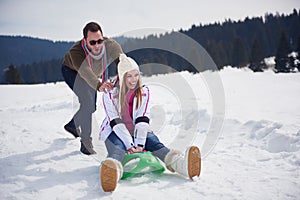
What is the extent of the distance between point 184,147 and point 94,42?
5.74 ft

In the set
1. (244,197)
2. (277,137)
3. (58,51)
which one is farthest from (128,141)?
(58,51)

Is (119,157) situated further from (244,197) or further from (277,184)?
(277,184)

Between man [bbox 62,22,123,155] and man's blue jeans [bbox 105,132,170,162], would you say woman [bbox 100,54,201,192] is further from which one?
man [bbox 62,22,123,155]

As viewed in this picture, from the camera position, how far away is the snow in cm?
217

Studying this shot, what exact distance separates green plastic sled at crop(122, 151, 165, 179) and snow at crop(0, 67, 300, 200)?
6 cm

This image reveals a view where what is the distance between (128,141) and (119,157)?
0.88 ft

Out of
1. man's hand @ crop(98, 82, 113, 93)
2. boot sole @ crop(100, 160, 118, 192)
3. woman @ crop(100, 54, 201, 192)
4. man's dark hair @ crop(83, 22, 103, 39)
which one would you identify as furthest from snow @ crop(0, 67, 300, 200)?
man's dark hair @ crop(83, 22, 103, 39)

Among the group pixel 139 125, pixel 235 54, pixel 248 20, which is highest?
pixel 248 20

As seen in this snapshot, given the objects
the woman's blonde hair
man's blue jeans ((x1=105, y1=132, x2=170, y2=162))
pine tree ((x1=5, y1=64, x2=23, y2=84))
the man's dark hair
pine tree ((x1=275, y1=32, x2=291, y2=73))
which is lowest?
man's blue jeans ((x1=105, y1=132, x2=170, y2=162))

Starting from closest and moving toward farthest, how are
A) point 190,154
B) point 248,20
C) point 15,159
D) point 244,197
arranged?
point 244,197, point 190,154, point 15,159, point 248,20

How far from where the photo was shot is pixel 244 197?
1.99m

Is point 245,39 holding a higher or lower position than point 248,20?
lower

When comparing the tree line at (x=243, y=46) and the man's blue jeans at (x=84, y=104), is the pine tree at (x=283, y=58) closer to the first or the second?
the tree line at (x=243, y=46)

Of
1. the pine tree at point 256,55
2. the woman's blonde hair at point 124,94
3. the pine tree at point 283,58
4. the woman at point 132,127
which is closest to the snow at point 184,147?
the woman at point 132,127
